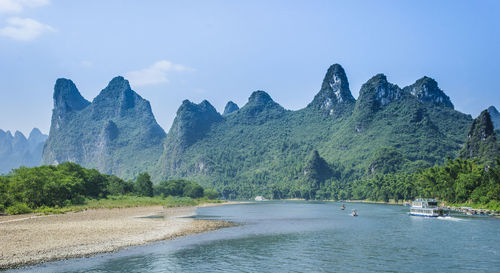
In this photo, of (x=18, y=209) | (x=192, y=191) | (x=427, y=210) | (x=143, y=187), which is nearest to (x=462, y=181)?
(x=427, y=210)

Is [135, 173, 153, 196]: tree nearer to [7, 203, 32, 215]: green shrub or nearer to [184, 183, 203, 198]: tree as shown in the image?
[184, 183, 203, 198]: tree

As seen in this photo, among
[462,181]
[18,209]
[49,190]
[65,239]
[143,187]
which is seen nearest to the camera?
[65,239]

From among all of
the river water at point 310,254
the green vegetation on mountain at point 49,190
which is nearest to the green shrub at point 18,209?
the green vegetation on mountain at point 49,190

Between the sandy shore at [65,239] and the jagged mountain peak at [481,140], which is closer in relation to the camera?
the sandy shore at [65,239]

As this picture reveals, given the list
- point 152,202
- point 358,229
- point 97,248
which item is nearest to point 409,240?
point 358,229

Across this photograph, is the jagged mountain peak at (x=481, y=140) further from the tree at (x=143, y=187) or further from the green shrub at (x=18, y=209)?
the green shrub at (x=18, y=209)

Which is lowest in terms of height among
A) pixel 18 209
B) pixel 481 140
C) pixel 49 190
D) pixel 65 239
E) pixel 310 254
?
pixel 65 239

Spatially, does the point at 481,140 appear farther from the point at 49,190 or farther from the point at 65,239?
the point at 65,239

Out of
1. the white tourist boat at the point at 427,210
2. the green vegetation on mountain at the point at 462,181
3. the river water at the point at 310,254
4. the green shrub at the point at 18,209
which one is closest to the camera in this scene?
the river water at the point at 310,254

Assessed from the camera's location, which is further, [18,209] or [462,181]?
[462,181]

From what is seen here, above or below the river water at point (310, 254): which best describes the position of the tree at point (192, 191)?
above

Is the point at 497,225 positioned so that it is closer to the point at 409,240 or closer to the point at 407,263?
the point at 409,240

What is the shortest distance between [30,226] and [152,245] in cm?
1888

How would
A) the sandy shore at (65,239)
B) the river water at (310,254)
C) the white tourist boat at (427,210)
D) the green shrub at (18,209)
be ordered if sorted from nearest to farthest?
1. the river water at (310,254)
2. the sandy shore at (65,239)
3. the green shrub at (18,209)
4. the white tourist boat at (427,210)
